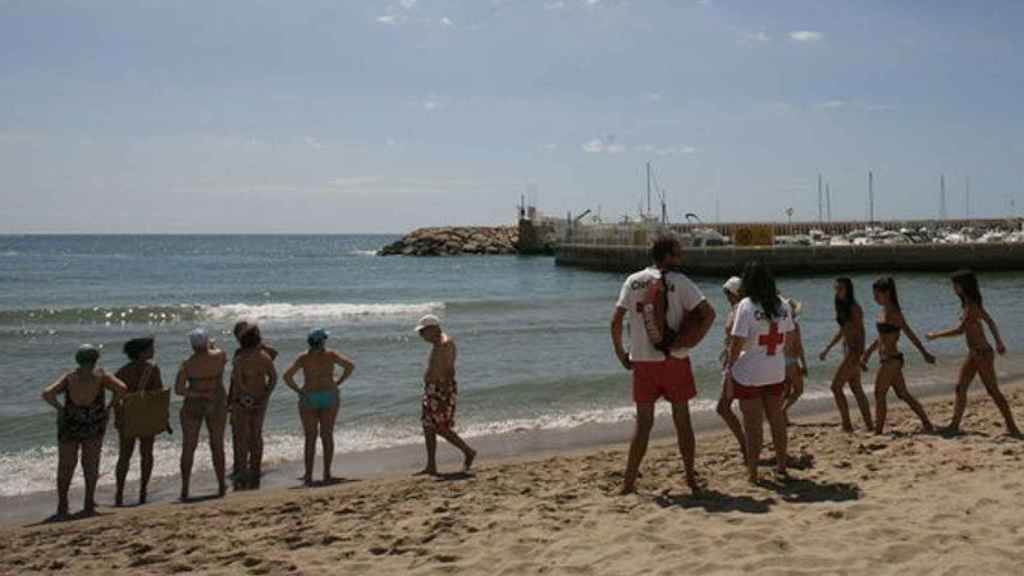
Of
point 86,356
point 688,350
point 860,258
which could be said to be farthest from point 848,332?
point 860,258

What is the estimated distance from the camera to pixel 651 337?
18.2ft

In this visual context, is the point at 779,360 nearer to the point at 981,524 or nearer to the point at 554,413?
the point at 981,524

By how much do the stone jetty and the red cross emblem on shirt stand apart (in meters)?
68.3

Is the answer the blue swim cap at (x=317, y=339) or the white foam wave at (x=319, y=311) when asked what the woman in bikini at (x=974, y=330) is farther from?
the white foam wave at (x=319, y=311)

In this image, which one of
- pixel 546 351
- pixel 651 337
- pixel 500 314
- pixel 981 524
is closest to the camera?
pixel 981 524

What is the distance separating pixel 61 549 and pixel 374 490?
2.24 metres

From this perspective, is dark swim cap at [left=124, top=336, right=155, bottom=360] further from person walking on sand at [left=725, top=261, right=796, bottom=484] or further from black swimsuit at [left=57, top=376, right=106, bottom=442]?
person walking on sand at [left=725, top=261, right=796, bottom=484]

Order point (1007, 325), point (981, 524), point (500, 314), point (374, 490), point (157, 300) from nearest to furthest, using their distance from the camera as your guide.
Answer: point (981, 524)
point (374, 490)
point (1007, 325)
point (500, 314)
point (157, 300)

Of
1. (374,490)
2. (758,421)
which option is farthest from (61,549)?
(758,421)

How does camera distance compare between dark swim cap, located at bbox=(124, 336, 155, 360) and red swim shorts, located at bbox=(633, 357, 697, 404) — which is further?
dark swim cap, located at bbox=(124, 336, 155, 360)

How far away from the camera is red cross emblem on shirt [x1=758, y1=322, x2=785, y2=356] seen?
19.4 ft

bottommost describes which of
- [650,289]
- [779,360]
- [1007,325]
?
[1007,325]

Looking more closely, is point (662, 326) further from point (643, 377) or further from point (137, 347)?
point (137, 347)

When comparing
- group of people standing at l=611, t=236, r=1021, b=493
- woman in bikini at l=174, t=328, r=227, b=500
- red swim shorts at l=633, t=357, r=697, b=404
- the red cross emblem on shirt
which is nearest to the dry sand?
group of people standing at l=611, t=236, r=1021, b=493
